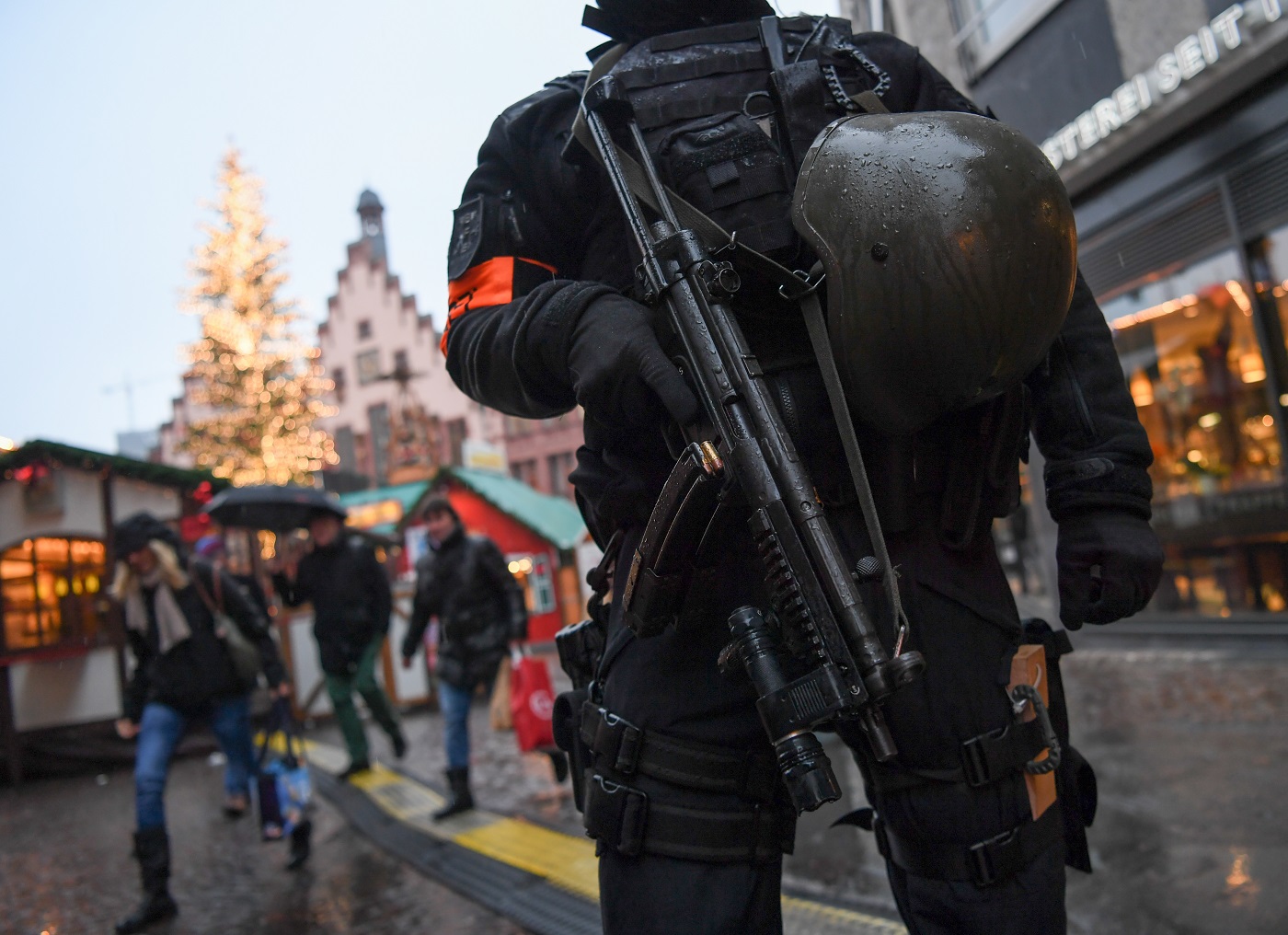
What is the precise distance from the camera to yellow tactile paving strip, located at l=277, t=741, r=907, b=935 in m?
2.83

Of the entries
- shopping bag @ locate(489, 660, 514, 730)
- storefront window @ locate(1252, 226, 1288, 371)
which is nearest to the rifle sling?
shopping bag @ locate(489, 660, 514, 730)

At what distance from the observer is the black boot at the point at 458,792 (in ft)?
16.0

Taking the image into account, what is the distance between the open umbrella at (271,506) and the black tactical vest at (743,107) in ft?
18.3

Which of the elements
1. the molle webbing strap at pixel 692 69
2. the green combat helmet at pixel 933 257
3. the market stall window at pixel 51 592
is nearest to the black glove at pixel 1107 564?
the green combat helmet at pixel 933 257

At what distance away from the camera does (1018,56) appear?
8109 millimetres

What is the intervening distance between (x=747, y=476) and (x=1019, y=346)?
0.42 metres

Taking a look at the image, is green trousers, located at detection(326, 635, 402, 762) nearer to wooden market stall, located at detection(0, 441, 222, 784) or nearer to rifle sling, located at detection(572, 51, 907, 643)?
wooden market stall, located at detection(0, 441, 222, 784)

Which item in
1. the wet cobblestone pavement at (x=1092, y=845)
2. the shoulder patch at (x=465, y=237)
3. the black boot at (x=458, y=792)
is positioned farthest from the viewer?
the black boot at (x=458, y=792)

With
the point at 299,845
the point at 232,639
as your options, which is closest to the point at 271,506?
the point at 232,639

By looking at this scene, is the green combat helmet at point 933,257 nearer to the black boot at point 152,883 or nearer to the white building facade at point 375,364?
the black boot at point 152,883

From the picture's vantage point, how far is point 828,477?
138cm

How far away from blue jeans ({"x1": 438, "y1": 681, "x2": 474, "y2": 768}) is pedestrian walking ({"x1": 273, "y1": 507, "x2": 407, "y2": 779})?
4.42ft

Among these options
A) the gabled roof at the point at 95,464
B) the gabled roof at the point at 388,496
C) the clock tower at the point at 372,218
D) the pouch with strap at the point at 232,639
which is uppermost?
the clock tower at the point at 372,218

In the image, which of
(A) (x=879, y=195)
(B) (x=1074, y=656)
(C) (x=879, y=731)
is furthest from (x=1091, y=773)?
(B) (x=1074, y=656)
